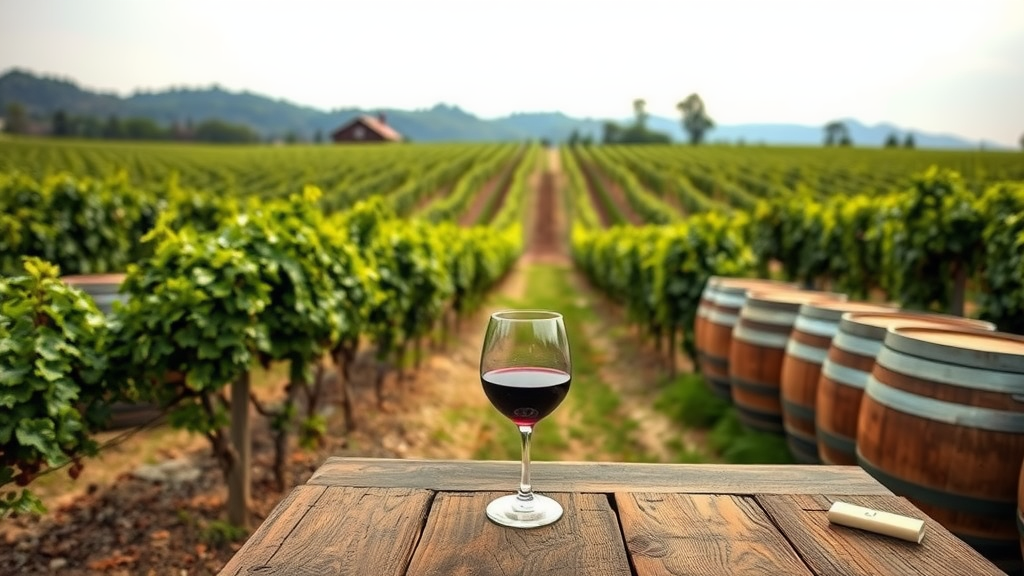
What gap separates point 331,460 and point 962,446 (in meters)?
2.09

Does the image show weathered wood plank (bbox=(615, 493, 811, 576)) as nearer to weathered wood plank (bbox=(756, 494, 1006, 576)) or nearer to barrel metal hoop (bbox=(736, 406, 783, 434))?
weathered wood plank (bbox=(756, 494, 1006, 576))

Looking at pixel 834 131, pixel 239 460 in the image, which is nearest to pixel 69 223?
pixel 239 460

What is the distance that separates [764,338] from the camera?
4.43 meters

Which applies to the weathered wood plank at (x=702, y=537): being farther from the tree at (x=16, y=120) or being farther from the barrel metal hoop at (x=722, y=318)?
the tree at (x=16, y=120)

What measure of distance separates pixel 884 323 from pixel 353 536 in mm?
2745

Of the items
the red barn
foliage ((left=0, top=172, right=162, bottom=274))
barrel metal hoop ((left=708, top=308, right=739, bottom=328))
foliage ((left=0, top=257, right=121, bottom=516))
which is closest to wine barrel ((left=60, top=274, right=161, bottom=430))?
foliage ((left=0, top=172, right=162, bottom=274))

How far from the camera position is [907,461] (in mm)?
2535

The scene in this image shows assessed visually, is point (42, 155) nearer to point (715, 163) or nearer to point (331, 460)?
point (715, 163)

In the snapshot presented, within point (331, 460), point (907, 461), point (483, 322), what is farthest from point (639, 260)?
point (331, 460)

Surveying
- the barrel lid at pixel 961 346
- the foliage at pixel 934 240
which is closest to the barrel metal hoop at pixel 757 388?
the barrel lid at pixel 961 346

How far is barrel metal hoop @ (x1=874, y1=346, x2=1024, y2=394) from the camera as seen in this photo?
2307mm

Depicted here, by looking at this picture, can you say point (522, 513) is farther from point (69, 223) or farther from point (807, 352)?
point (69, 223)

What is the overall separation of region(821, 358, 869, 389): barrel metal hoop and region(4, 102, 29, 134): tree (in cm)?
11965

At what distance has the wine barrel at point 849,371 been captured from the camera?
3.11 metres
